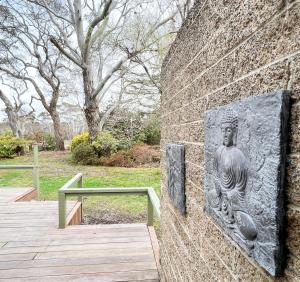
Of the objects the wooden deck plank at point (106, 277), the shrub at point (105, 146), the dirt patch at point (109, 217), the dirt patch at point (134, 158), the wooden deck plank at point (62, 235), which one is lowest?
the dirt patch at point (109, 217)

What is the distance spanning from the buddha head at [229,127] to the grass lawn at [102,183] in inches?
158

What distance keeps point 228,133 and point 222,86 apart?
0.23 metres

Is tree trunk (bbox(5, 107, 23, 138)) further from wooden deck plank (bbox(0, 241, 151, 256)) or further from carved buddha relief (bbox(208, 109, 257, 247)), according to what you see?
carved buddha relief (bbox(208, 109, 257, 247))

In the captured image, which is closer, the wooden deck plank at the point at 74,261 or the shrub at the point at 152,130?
the wooden deck plank at the point at 74,261

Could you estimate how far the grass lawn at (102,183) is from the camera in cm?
494

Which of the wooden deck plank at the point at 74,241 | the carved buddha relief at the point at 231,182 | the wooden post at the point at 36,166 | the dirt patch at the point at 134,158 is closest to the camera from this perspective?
the carved buddha relief at the point at 231,182

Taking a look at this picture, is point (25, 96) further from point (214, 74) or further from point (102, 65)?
point (214, 74)

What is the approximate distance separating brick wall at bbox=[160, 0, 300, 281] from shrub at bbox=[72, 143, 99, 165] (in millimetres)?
9247

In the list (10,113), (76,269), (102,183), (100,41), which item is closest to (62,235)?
(76,269)

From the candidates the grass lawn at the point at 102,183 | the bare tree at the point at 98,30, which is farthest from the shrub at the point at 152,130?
the grass lawn at the point at 102,183

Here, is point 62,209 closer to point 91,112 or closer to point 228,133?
point 228,133

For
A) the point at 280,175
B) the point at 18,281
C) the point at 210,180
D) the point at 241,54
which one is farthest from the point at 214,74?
the point at 18,281

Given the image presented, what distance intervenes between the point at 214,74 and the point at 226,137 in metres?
0.33

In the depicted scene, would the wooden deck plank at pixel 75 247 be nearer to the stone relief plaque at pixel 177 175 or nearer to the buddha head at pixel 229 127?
the stone relief plaque at pixel 177 175
